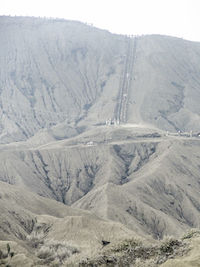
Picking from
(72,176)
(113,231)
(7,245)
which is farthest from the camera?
(72,176)

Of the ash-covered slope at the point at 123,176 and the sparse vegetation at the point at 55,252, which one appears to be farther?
the ash-covered slope at the point at 123,176

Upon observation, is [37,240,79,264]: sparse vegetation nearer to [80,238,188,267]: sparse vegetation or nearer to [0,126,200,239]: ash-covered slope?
[80,238,188,267]: sparse vegetation

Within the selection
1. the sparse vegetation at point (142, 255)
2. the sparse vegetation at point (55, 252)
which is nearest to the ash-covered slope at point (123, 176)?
the sparse vegetation at point (55, 252)

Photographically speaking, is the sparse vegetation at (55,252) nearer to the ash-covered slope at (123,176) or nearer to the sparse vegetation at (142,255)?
the sparse vegetation at (142,255)

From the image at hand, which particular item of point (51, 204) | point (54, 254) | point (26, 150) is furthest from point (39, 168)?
point (54, 254)

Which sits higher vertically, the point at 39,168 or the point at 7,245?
the point at 7,245

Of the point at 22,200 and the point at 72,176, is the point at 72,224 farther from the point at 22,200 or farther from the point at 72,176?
the point at 72,176

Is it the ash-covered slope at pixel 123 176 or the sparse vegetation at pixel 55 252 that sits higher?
the sparse vegetation at pixel 55 252

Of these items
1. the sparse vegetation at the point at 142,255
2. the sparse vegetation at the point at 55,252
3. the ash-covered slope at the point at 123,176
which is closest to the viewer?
the sparse vegetation at the point at 142,255

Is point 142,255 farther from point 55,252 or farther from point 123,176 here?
point 123,176

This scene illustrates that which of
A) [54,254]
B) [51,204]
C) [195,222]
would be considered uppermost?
[54,254]

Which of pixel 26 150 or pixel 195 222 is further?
pixel 26 150
